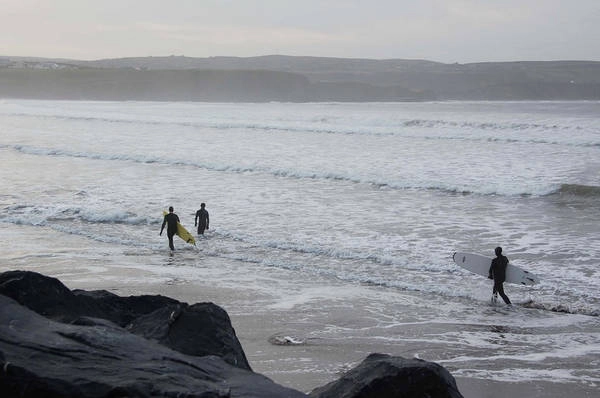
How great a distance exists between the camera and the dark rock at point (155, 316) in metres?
6.14

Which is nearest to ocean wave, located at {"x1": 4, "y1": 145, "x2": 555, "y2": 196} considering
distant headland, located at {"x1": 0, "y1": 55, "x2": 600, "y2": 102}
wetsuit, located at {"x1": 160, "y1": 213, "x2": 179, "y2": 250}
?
wetsuit, located at {"x1": 160, "y1": 213, "x2": 179, "y2": 250}

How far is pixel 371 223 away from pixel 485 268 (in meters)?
5.38

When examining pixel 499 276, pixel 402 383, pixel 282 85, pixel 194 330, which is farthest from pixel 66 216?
pixel 282 85

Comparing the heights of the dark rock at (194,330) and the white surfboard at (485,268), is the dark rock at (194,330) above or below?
above

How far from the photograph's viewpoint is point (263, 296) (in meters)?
12.0

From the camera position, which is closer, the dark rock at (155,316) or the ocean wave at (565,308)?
the dark rock at (155,316)

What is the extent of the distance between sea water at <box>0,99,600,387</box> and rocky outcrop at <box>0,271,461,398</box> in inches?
138

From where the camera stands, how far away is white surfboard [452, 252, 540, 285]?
494 inches

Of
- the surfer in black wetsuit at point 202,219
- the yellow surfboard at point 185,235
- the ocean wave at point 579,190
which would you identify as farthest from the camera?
the ocean wave at point 579,190

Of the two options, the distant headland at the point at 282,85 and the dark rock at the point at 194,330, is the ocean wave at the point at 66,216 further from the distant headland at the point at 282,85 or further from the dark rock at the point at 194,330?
the distant headland at the point at 282,85

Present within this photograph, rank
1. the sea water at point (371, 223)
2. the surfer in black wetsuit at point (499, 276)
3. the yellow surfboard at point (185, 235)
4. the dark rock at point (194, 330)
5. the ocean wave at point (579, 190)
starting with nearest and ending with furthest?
the dark rock at point (194, 330) < the sea water at point (371, 223) < the surfer in black wetsuit at point (499, 276) < the yellow surfboard at point (185, 235) < the ocean wave at point (579, 190)

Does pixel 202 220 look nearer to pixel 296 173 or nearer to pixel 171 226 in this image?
pixel 171 226

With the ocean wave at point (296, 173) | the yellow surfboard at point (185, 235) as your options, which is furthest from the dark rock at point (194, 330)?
the ocean wave at point (296, 173)

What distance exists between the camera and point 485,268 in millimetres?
13484
